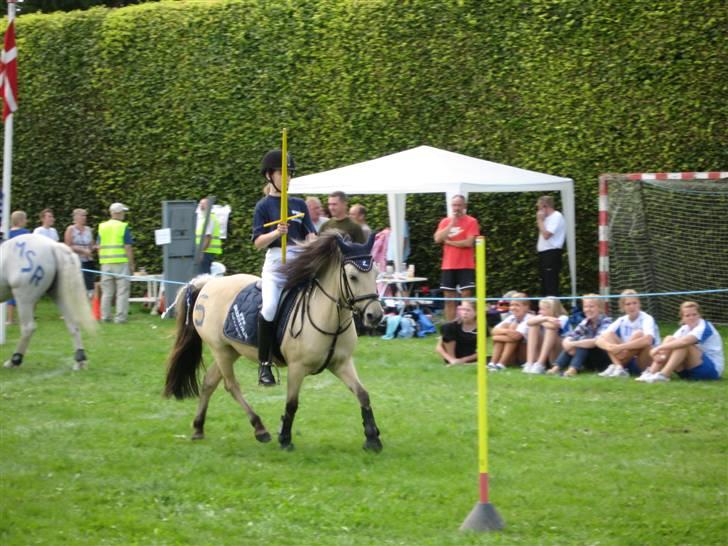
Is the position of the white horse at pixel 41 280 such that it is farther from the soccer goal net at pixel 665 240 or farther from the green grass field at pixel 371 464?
the soccer goal net at pixel 665 240

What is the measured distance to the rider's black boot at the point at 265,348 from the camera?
995 cm

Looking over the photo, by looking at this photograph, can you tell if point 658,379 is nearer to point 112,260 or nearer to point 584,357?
point 584,357

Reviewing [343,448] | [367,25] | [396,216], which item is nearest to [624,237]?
[396,216]

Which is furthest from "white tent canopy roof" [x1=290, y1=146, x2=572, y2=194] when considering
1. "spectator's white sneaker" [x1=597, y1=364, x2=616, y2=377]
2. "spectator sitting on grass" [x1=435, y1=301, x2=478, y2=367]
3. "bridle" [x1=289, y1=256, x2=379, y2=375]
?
"bridle" [x1=289, y1=256, x2=379, y2=375]

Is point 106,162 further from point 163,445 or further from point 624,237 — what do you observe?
point 163,445

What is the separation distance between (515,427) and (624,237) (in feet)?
26.2

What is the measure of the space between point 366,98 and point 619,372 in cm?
879

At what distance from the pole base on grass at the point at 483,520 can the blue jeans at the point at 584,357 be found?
6.64 metres

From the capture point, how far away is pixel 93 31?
77.2 feet

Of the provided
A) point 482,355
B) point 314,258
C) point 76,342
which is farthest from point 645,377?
point 76,342

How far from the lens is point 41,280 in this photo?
569 inches

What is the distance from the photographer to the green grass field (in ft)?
24.9

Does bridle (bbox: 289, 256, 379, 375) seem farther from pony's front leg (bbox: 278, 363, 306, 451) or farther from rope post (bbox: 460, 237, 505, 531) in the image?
rope post (bbox: 460, 237, 505, 531)

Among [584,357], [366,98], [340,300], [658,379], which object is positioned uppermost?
[366,98]
